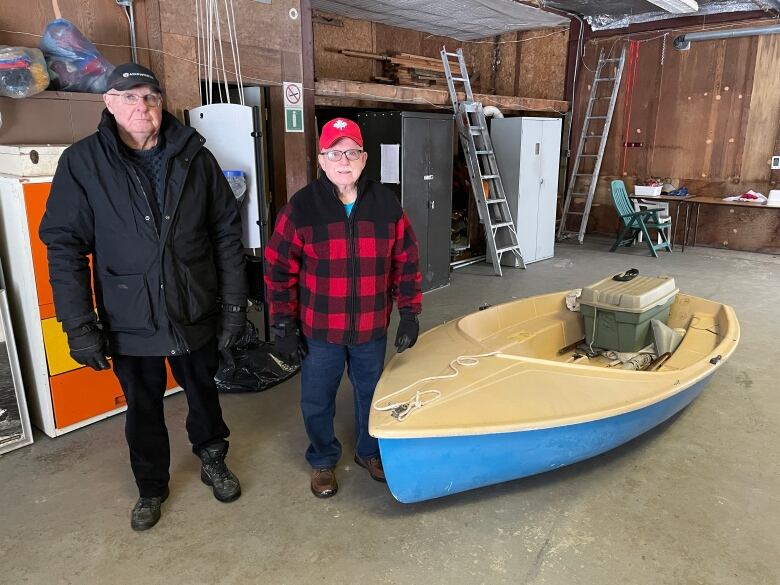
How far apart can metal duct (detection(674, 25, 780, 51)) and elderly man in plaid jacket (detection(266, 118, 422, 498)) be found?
678 cm

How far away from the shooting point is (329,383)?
2.43 meters

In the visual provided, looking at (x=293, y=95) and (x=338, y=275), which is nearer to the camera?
(x=338, y=275)

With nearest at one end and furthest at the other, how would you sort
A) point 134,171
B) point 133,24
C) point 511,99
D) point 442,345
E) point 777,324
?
point 134,171, point 442,345, point 133,24, point 777,324, point 511,99

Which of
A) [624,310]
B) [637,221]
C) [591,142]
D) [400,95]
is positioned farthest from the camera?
[591,142]

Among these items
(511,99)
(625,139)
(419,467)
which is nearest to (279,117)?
(419,467)

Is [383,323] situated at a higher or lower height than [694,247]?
higher

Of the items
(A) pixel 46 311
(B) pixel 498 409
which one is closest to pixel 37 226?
(A) pixel 46 311

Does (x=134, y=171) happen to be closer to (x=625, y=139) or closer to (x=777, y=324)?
(x=777, y=324)

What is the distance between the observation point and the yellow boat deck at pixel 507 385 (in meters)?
2.18

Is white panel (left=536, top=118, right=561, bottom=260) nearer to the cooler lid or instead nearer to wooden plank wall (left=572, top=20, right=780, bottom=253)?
wooden plank wall (left=572, top=20, right=780, bottom=253)

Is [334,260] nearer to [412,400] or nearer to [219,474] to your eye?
[412,400]

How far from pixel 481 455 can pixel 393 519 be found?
45 cm

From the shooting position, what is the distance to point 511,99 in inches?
279

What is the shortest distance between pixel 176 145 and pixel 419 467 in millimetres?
1412
